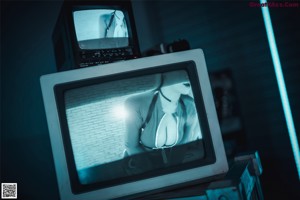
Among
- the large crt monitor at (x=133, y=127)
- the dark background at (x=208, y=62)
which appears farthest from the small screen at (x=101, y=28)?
the dark background at (x=208, y=62)

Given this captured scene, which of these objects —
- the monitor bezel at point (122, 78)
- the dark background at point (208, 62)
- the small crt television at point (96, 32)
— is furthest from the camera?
the dark background at point (208, 62)

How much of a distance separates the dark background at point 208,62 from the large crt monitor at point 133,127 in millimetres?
716

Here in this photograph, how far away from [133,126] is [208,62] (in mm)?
1393

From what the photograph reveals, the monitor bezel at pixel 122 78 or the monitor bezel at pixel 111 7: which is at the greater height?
the monitor bezel at pixel 111 7

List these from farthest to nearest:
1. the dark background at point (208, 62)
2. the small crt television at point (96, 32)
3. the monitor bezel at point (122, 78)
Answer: the dark background at point (208, 62) → the small crt television at point (96, 32) → the monitor bezel at point (122, 78)


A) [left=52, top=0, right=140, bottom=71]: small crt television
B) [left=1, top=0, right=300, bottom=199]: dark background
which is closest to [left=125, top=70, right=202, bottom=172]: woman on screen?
[left=52, top=0, right=140, bottom=71]: small crt television

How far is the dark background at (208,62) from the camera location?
1.35 metres

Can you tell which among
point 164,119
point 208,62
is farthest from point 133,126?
point 208,62

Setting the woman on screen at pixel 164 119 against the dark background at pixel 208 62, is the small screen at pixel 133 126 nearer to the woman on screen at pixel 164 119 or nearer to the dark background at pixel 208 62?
the woman on screen at pixel 164 119

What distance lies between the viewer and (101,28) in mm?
957

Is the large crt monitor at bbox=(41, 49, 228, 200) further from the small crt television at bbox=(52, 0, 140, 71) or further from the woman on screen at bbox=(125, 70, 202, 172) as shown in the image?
the small crt television at bbox=(52, 0, 140, 71)

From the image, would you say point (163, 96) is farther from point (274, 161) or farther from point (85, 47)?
point (274, 161)


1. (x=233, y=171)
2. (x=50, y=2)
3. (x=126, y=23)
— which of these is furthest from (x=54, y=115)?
(x=50, y=2)

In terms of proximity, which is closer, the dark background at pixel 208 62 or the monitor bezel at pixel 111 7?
the monitor bezel at pixel 111 7
